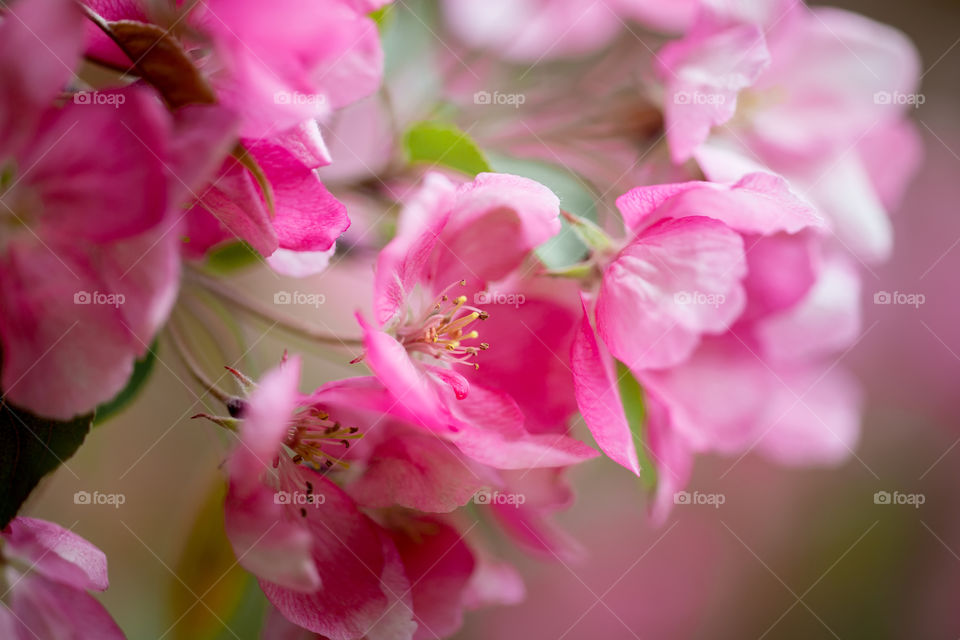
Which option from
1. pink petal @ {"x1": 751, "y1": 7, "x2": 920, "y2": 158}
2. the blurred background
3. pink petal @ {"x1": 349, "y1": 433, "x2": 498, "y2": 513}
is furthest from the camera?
the blurred background

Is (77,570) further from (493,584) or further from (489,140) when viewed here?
(489,140)

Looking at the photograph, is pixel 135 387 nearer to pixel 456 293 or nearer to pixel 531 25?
pixel 456 293

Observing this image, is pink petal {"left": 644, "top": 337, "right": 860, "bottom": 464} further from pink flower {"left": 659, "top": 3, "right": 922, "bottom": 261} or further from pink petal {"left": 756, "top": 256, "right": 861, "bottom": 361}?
pink flower {"left": 659, "top": 3, "right": 922, "bottom": 261}

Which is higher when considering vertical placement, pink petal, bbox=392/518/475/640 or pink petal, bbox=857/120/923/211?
pink petal, bbox=857/120/923/211

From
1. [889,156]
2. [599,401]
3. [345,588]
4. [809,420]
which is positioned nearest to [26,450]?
[345,588]

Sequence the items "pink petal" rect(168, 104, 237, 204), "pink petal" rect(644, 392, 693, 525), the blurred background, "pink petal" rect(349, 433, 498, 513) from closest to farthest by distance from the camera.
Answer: "pink petal" rect(168, 104, 237, 204) → "pink petal" rect(349, 433, 498, 513) → "pink petal" rect(644, 392, 693, 525) → the blurred background

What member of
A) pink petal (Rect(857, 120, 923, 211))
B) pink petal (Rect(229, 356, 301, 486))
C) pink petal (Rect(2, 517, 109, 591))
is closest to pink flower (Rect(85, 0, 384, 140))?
pink petal (Rect(229, 356, 301, 486))

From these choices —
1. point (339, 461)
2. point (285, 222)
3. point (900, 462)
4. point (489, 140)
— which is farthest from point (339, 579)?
point (900, 462)

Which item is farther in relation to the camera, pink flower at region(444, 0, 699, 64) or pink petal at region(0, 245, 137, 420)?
pink flower at region(444, 0, 699, 64)

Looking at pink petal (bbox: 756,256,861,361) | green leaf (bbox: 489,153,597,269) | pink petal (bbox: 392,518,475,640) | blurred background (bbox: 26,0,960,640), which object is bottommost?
blurred background (bbox: 26,0,960,640)
